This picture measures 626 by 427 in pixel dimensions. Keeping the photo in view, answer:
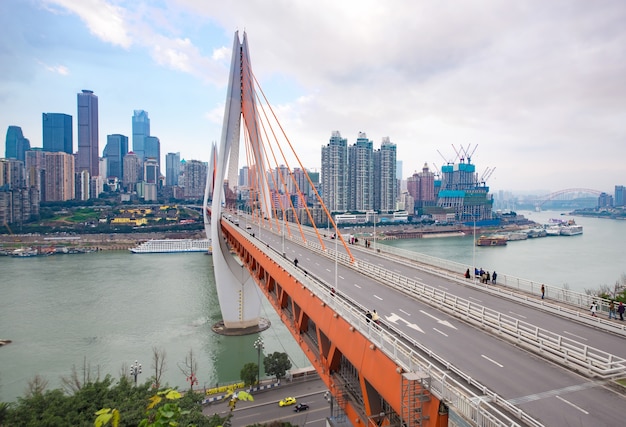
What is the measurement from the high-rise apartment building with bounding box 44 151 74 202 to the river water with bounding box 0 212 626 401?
8233 centimetres

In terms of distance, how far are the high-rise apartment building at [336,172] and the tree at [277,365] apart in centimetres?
10013

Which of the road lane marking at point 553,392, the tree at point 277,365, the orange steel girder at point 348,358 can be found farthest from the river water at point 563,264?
the road lane marking at point 553,392

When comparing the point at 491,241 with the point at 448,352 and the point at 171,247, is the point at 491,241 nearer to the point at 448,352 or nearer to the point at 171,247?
the point at 171,247

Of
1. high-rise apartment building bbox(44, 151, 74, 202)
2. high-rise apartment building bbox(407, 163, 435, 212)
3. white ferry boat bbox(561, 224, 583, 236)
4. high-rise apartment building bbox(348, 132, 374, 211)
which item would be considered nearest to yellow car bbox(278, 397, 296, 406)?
white ferry boat bbox(561, 224, 583, 236)

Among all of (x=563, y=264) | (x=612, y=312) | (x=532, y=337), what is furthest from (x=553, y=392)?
(x=563, y=264)

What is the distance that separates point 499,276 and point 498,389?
394 inches

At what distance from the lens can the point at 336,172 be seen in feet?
395

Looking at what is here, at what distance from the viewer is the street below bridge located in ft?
20.9

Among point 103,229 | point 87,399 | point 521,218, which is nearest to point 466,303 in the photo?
point 87,399

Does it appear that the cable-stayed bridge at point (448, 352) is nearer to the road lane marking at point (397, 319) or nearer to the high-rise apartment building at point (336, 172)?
the road lane marking at point (397, 319)

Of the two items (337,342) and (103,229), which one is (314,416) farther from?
(103,229)

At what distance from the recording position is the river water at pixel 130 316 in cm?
2404

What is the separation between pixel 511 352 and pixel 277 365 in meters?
15.1

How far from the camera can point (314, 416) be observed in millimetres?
18125
